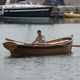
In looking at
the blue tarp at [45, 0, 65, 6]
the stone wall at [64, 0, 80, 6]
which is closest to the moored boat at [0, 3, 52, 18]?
the blue tarp at [45, 0, 65, 6]

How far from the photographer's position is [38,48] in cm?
3212

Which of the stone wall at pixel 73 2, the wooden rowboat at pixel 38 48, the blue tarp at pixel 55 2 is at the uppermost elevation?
the wooden rowboat at pixel 38 48

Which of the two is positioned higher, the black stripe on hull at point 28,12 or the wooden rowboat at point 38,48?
the wooden rowboat at point 38,48

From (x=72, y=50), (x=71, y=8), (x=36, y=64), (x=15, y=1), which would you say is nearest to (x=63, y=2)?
(x=71, y=8)

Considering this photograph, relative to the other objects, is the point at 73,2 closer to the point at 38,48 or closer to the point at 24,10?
the point at 24,10

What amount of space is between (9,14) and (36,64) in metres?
50.7

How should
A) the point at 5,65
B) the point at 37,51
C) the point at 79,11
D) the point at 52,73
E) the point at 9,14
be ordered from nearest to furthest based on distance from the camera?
the point at 52,73, the point at 5,65, the point at 37,51, the point at 9,14, the point at 79,11

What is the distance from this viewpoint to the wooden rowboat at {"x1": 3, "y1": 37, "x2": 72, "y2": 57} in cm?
3172

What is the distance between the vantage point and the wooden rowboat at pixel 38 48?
31719 millimetres

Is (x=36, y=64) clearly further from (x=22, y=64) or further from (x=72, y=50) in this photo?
(x=72, y=50)

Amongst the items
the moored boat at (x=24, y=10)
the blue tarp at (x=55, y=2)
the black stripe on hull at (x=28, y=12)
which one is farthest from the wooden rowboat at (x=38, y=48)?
the blue tarp at (x=55, y=2)

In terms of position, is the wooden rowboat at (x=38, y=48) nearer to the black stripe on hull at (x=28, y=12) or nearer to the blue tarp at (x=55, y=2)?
the black stripe on hull at (x=28, y=12)

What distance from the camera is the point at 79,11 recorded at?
8788 centimetres

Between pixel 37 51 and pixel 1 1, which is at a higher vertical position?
pixel 37 51
